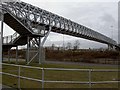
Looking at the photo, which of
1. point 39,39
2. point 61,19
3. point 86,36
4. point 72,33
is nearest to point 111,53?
point 86,36

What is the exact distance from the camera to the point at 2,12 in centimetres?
2827

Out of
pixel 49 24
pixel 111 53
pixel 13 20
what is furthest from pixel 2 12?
pixel 111 53

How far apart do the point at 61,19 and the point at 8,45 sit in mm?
17272

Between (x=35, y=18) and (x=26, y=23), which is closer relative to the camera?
(x=26, y=23)

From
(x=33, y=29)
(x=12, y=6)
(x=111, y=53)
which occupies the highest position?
(x=12, y=6)

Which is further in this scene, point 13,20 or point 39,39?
point 39,39

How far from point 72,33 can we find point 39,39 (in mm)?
21060

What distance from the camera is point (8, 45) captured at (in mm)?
36312

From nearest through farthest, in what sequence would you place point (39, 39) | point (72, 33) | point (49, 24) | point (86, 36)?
point (39, 39), point (49, 24), point (72, 33), point (86, 36)

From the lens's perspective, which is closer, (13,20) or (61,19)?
(13,20)

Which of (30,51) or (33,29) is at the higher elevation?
(33,29)

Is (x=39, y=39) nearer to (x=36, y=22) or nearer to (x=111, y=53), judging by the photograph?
(x=36, y=22)

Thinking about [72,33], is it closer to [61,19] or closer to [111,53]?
[61,19]

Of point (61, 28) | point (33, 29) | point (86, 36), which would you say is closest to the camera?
point (33, 29)
